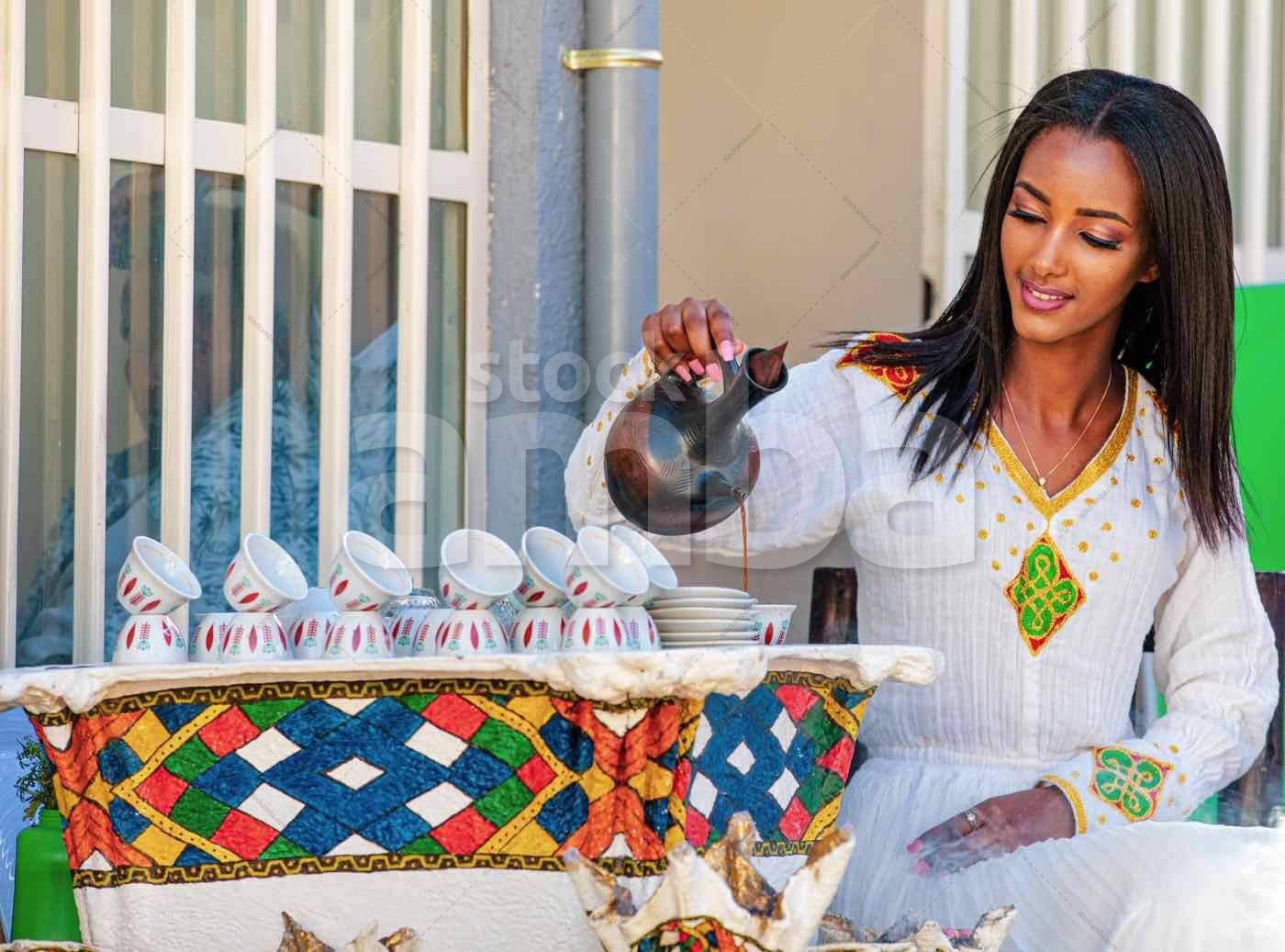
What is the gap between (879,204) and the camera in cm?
387

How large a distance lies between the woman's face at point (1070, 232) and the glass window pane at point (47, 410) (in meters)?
1.47

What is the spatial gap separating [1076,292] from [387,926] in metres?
1.27

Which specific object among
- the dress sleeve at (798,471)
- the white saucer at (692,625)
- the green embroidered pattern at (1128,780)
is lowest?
the green embroidered pattern at (1128,780)

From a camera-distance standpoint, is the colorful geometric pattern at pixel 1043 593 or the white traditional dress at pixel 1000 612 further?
the colorful geometric pattern at pixel 1043 593

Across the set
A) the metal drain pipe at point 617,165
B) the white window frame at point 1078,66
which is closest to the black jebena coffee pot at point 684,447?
the metal drain pipe at point 617,165

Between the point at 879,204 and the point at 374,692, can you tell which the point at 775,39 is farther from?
the point at 374,692

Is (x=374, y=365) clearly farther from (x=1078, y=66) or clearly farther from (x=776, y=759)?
(x=1078, y=66)

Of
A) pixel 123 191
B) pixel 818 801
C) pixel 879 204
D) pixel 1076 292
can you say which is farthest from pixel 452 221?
pixel 818 801

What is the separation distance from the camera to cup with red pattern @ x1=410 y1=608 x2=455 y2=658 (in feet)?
5.99

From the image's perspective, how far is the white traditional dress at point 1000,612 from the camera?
232 cm

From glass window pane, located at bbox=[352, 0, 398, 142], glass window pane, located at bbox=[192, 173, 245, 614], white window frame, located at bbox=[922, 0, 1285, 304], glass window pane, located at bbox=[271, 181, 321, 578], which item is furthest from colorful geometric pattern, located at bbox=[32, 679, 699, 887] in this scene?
white window frame, located at bbox=[922, 0, 1285, 304]

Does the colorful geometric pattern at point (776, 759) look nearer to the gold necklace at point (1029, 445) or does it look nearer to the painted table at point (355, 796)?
the painted table at point (355, 796)

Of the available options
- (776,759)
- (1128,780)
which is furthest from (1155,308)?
(776,759)

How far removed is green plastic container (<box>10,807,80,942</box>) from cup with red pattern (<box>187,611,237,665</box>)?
37cm
